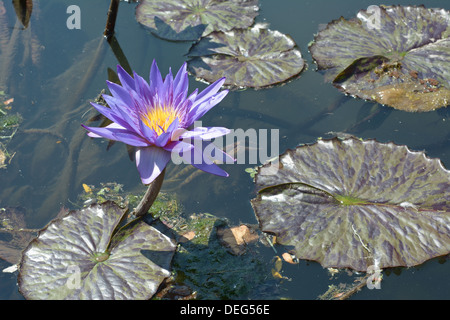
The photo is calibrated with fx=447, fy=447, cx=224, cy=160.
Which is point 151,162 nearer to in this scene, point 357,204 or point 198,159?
point 198,159

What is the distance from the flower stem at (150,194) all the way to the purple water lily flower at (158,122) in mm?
226

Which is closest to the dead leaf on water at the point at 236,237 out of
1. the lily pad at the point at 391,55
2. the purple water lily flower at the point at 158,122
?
the purple water lily flower at the point at 158,122

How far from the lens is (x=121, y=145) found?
13.1 ft

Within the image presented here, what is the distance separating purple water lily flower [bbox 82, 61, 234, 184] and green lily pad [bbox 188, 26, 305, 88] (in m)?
1.69

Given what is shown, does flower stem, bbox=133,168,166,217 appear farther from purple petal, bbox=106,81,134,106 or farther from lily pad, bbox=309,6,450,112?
lily pad, bbox=309,6,450,112

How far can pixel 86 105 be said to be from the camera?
4367mm

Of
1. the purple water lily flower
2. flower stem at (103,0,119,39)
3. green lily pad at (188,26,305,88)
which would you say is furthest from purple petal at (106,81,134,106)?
flower stem at (103,0,119,39)

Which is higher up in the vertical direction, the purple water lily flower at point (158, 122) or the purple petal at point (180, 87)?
the purple petal at point (180, 87)

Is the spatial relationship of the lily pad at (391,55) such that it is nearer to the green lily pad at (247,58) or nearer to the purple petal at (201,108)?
the green lily pad at (247,58)

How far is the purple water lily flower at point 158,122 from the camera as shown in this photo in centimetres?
245

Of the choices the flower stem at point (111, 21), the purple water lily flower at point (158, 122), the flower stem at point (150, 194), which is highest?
the flower stem at point (111, 21)

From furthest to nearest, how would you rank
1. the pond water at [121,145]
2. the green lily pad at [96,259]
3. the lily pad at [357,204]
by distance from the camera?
the pond water at [121,145]
the lily pad at [357,204]
the green lily pad at [96,259]

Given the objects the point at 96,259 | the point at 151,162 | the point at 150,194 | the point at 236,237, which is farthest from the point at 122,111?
the point at 236,237

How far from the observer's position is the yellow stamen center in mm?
Answer: 2658
